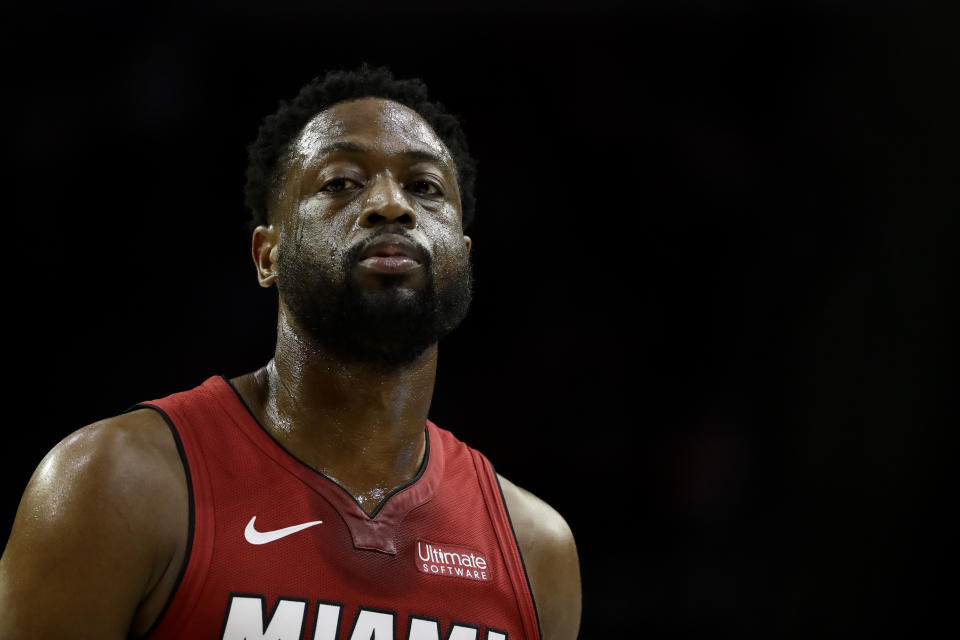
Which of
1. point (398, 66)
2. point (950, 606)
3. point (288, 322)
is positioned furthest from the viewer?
point (398, 66)

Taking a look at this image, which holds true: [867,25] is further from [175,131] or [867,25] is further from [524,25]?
[175,131]

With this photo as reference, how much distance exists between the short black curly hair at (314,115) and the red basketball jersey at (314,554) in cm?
67

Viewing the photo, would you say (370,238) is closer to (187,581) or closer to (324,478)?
(324,478)

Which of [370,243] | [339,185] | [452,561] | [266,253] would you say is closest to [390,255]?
[370,243]

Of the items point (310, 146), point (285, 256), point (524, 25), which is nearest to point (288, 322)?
point (285, 256)

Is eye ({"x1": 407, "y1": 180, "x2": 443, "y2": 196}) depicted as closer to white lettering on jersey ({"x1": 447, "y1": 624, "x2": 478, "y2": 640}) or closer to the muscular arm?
the muscular arm

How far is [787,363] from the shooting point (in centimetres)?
481

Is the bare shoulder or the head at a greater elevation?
the head

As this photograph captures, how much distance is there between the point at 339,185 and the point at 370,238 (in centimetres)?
23

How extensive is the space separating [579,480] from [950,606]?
1874mm

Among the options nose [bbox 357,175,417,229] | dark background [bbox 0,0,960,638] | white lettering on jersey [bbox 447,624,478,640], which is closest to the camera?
white lettering on jersey [bbox 447,624,478,640]

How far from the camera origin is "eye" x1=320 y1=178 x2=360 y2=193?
228 cm

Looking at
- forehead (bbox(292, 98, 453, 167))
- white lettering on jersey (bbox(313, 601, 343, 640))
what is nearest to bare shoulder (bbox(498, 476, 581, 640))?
white lettering on jersey (bbox(313, 601, 343, 640))

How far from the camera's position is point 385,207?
218 centimetres
